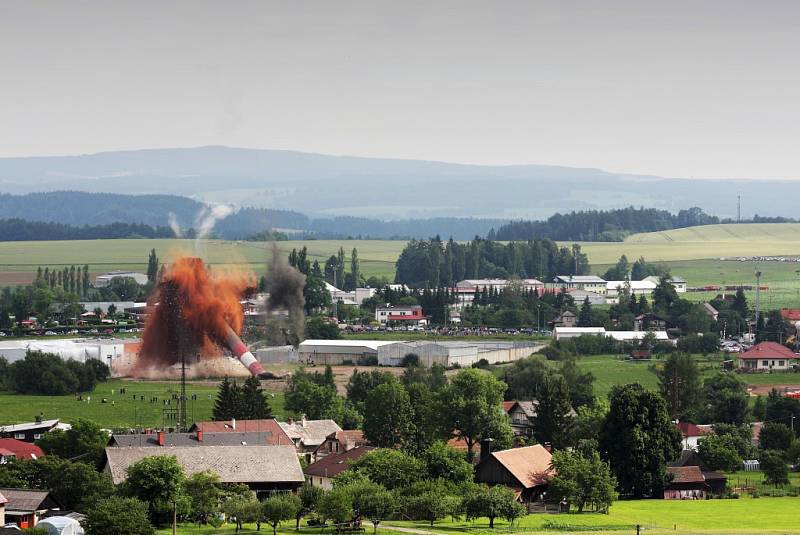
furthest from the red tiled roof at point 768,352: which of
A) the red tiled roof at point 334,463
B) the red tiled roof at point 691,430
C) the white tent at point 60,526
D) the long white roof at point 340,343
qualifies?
the white tent at point 60,526

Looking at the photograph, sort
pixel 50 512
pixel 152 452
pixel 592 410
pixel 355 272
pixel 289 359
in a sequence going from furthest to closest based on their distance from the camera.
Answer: pixel 355 272, pixel 289 359, pixel 592 410, pixel 152 452, pixel 50 512

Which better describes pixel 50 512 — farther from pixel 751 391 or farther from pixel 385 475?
pixel 751 391

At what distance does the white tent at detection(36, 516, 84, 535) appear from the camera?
47375mm

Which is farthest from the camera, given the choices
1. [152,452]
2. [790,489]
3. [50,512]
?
[790,489]

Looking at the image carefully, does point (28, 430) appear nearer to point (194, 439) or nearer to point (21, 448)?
point (21, 448)

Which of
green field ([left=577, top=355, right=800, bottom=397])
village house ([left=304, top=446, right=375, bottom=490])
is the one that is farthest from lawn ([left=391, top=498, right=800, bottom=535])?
green field ([left=577, top=355, right=800, bottom=397])

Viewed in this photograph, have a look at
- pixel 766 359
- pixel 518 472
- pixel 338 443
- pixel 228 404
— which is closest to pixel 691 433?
pixel 338 443

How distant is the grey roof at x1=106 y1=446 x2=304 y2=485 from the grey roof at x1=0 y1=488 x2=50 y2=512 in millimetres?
4264

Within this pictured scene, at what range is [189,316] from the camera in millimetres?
100562

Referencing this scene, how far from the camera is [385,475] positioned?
58.1 meters

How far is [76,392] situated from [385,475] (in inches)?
1659

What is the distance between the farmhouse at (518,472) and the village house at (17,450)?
16584 millimetres

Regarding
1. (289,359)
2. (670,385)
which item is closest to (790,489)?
(670,385)

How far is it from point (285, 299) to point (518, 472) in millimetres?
62006
